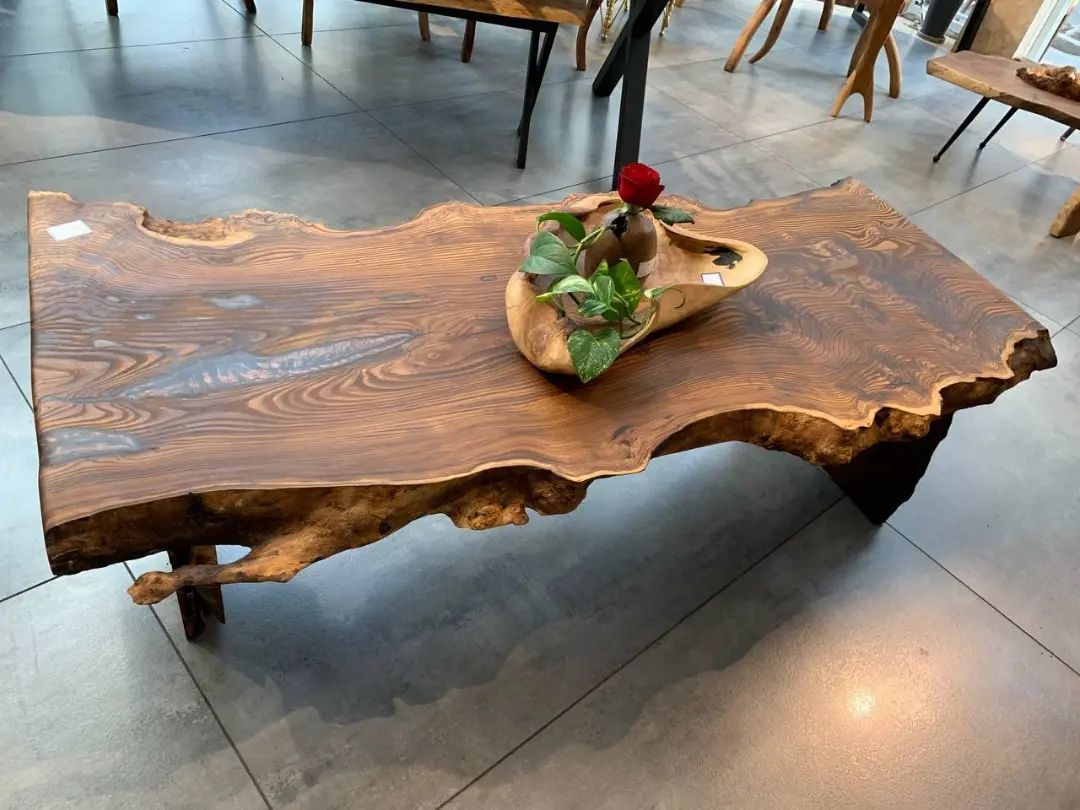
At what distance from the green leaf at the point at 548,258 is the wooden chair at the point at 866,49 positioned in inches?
123

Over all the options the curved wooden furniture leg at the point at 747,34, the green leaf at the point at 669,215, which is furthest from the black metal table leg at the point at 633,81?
the green leaf at the point at 669,215

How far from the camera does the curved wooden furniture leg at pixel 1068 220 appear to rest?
10.5 ft

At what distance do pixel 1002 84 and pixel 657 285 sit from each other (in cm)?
258

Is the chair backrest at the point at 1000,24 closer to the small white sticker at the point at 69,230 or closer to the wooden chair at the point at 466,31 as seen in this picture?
the wooden chair at the point at 466,31

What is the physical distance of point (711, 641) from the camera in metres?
1.69

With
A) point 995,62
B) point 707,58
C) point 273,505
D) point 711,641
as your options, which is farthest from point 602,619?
point 707,58

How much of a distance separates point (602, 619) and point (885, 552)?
75 centimetres

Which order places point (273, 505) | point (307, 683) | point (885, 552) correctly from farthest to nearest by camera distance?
point (885, 552) < point (307, 683) < point (273, 505)

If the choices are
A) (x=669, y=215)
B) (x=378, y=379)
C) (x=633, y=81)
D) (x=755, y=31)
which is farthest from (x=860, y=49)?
(x=378, y=379)

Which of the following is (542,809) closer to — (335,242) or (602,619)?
(602,619)

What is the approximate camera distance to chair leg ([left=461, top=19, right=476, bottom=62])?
11.6ft

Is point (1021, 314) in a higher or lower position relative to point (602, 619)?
higher

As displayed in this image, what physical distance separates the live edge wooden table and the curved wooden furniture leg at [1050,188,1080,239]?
6.21 ft

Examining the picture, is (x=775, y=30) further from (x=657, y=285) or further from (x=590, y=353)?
(x=590, y=353)
